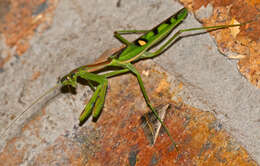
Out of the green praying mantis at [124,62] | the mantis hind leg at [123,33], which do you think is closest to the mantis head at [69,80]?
the green praying mantis at [124,62]

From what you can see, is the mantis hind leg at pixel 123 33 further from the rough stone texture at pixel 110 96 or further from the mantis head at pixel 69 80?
the mantis head at pixel 69 80

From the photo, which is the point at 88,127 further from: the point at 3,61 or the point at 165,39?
the point at 165,39

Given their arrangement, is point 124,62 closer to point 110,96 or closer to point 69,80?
point 110,96

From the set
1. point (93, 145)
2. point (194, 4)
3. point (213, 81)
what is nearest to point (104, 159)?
point (93, 145)

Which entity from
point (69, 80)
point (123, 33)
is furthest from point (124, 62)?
point (69, 80)

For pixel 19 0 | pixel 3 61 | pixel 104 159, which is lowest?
pixel 104 159

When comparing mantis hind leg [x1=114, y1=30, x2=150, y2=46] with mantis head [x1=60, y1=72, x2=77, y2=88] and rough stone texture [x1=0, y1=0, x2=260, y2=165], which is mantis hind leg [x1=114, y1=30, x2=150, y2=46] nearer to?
rough stone texture [x1=0, y1=0, x2=260, y2=165]
